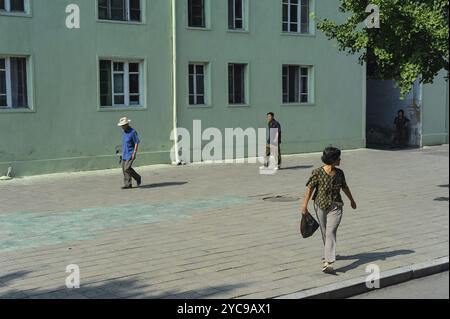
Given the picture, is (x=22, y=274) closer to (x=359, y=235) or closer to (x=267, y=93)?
Result: (x=359, y=235)

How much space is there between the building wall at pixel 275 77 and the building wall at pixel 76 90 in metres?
0.89

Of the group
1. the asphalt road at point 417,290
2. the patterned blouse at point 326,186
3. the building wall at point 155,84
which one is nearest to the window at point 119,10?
the building wall at point 155,84

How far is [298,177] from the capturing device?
15633 mm

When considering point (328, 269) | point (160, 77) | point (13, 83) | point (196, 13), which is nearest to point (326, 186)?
point (328, 269)

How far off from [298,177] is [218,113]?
4859 mm

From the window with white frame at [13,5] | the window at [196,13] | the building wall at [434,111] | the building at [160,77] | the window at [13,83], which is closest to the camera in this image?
the window with white frame at [13,5]

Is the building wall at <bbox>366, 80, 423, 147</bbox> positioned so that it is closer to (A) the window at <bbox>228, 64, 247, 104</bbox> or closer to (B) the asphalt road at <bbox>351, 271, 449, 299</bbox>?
(A) the window at <bbox>228, 64, 247, 104</bbox>

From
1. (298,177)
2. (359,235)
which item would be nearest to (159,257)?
(359,235)

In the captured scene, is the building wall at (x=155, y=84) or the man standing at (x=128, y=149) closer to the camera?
the man standing at (x=128, y=149)

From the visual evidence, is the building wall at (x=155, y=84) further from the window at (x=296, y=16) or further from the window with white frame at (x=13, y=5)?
the window at (x=296, y=16)

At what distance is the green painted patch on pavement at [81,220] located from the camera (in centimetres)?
844

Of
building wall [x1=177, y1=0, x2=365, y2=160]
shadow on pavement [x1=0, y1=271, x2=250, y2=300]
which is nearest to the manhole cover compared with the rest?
shadow on pavement [x1=0, y1=271, x2=250, y2=300]

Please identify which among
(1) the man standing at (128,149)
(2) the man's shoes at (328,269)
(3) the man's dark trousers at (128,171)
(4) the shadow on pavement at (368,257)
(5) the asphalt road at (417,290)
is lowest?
(5) the asphalt road at (417,290)

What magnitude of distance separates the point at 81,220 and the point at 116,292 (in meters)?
4.10
